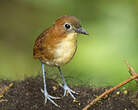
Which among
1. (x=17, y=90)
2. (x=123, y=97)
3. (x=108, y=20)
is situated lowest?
(x=123, y=97)

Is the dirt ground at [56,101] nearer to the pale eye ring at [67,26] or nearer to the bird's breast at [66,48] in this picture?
the bird's breast at [66,48]

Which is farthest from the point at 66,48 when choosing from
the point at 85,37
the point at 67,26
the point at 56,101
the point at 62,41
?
the point at 85,37

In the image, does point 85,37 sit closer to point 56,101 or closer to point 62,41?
point 62,41

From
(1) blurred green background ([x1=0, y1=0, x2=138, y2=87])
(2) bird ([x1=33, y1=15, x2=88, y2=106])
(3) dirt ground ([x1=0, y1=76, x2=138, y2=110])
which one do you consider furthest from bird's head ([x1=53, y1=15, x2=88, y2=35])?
(1) blurred green background ([x1=0, y1=0, x2=138, y2=87])

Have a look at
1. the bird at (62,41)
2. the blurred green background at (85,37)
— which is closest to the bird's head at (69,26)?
the bird at (62,41)

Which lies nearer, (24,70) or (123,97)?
(123,97)

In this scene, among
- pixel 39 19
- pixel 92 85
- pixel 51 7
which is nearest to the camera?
pixel 92 85

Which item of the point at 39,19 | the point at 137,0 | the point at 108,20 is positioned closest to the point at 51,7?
the point at 39,19

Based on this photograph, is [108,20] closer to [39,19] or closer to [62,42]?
[39,19]
